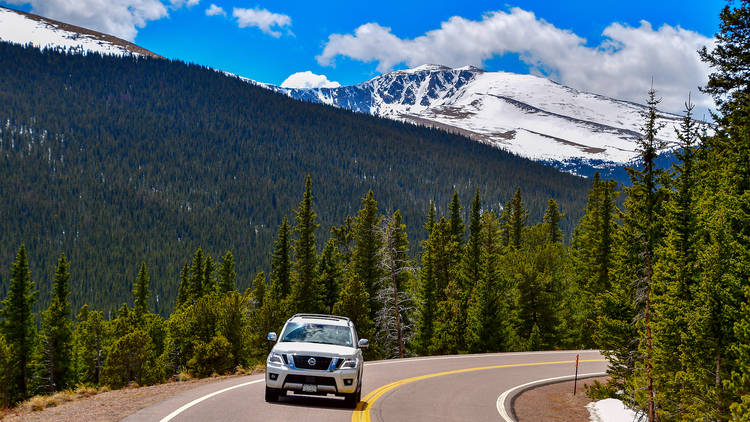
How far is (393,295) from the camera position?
147 ft

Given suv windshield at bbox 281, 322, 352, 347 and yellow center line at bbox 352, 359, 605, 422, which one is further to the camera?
suv windshield at bbox 281, 322, 352, 347

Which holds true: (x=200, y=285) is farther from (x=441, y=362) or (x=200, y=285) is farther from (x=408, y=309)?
(x=441, y=362)

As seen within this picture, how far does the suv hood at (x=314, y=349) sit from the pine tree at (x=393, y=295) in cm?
2725

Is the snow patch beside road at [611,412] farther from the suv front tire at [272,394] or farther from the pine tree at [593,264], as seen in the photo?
the pine tree at [593,264]

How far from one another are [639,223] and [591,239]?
86.3ft

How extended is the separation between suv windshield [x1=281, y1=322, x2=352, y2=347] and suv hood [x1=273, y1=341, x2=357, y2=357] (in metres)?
0.26

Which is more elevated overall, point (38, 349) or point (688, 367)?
point (688, 367)

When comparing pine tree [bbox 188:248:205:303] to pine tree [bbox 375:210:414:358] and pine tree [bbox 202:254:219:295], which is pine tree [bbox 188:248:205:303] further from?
pine tree [bbox 375:210:414:358]

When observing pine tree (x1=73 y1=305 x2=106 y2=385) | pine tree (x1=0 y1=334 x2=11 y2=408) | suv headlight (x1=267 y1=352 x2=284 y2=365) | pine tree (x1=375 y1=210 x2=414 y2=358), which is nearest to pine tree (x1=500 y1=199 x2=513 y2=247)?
pine tree (x1=375 y1=210 x2=414 y2=358)

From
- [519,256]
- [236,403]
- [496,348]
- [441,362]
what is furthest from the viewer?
[519,256]

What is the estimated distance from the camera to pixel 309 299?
45562 millimetres

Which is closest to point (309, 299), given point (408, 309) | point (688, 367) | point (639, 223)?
point (408, 309)

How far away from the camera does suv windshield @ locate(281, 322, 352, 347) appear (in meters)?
14.0

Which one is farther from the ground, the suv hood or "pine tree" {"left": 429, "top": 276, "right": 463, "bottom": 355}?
the suv hood
